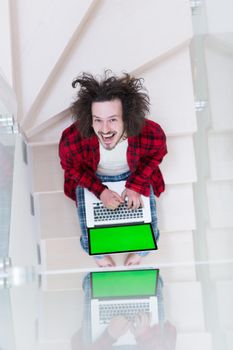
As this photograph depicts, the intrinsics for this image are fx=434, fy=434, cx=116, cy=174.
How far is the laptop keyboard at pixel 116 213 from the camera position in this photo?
206 cm

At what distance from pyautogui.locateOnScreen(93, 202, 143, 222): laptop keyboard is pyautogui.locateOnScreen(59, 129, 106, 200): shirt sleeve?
8 cm

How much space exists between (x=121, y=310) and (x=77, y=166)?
1.01m

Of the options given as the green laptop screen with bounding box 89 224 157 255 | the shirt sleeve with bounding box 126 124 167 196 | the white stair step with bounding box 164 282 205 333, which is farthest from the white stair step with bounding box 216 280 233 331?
the shirt sleeve with bounding box 126 124 167 196

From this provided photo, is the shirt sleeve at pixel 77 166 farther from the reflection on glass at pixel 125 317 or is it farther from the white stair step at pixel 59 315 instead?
the white stair step at pixel 59 315

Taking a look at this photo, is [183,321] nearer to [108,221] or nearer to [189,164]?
[108,221]

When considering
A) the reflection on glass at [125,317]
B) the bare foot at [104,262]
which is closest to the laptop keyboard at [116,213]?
the bare foot at [104,262]

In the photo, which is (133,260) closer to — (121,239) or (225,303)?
(121,239)

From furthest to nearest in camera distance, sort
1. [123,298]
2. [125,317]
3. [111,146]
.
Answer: [111,146]
[123,298]
[125,317]

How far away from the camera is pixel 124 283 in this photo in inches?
54.7

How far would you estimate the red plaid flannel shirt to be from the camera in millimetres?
1993

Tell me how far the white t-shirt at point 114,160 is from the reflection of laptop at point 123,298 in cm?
67

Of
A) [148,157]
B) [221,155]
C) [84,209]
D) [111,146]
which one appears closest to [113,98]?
[111,146]

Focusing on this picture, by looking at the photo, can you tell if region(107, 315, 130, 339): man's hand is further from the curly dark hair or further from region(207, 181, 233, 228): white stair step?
region(207, 181, 233, 228): white stair step

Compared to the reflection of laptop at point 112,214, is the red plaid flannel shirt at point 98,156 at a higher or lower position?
higher
